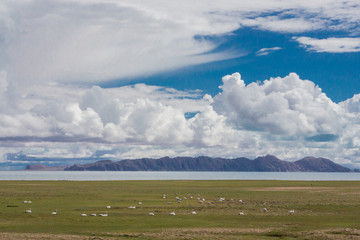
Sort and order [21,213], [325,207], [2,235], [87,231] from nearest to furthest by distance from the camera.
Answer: [2,235]
[87,231]
[21,213]
[325,207]

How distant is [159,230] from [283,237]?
995 cm

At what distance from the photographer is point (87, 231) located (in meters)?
35.6

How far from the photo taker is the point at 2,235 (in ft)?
108

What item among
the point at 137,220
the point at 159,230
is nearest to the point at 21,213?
the point at 137,220

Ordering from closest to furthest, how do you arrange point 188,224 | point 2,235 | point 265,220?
point 2,235 → point 188,224 → point 265,220

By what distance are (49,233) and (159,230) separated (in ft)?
28.7

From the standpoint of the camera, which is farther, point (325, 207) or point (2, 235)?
point (325, 207)

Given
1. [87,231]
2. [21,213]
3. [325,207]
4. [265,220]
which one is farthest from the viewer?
[325,207]

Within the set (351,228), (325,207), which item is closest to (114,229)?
(351,228)

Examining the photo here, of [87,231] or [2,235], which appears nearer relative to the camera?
[2,235]

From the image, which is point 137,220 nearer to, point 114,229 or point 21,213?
point 114,229

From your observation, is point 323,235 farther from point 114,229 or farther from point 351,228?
point 114,229

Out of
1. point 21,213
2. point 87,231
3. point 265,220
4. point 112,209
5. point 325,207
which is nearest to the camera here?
point 87,231

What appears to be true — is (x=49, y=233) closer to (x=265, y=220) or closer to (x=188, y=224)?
(x=188, y=224)
